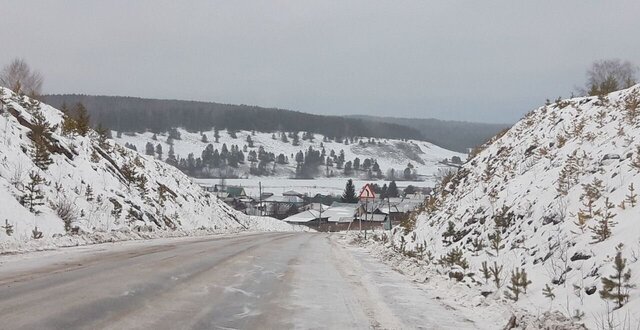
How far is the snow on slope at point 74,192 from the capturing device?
52.4 ft

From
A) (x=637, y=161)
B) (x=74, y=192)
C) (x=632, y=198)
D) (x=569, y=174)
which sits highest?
(x=637, y=161)

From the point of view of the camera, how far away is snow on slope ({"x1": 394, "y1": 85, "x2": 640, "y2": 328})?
7.24 metres

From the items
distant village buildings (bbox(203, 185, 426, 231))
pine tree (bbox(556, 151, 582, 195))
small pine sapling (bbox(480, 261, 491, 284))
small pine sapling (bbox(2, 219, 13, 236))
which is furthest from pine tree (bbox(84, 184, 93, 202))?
distant village buildings (bbox(203, 185, 426, 231))

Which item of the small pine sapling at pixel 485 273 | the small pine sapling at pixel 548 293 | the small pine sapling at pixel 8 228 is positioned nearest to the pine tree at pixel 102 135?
the small pine sapling at pixel 8 228

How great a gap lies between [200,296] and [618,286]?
5.47 metres

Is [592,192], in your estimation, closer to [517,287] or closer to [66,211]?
[517,287]

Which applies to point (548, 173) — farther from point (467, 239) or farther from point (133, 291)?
point (133, 291)

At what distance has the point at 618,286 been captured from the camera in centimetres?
631

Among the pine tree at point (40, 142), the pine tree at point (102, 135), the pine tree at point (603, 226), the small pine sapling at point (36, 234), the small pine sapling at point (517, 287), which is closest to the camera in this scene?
the small pine sapling at point (517, 287)

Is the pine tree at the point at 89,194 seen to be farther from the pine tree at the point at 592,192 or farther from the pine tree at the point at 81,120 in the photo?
the pine tree at the point at 592,192

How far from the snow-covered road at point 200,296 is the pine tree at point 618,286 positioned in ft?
5.42

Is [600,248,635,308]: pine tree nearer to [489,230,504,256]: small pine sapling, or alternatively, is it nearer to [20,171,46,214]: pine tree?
[489,230,504,256]: small pine sapling

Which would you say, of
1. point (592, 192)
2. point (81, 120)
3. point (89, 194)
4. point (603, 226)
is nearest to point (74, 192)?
point (89, 194)

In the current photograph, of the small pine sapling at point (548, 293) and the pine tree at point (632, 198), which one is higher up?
the pine tree at point (632, 198)
